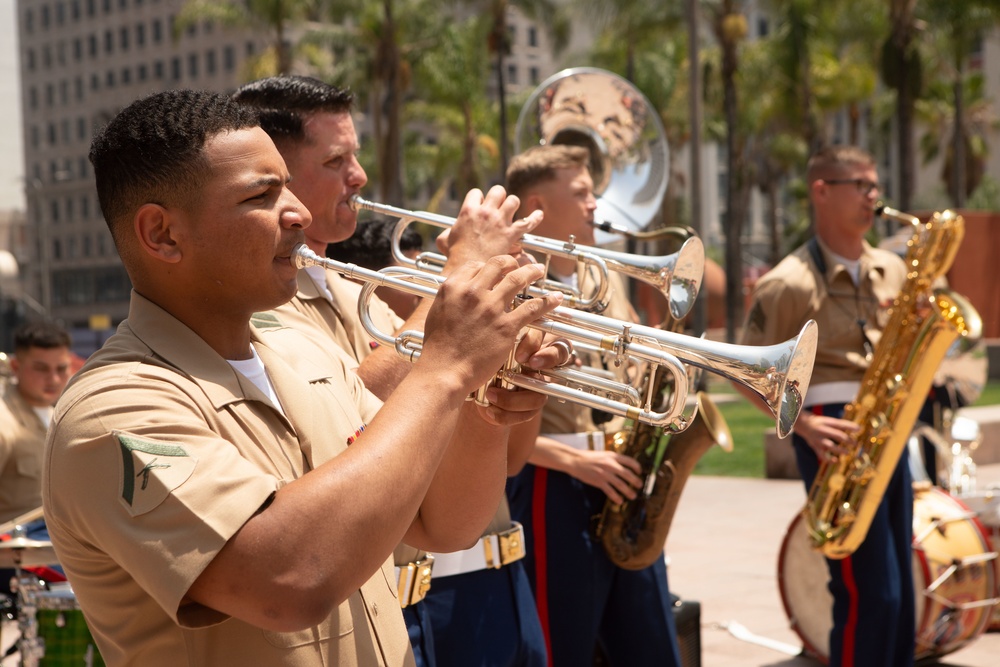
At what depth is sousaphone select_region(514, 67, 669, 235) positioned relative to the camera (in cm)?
517

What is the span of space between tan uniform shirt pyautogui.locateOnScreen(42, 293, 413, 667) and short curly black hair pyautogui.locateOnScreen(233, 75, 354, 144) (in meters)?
1.29

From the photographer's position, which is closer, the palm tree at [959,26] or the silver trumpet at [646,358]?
the silver trumpet at [646,358]

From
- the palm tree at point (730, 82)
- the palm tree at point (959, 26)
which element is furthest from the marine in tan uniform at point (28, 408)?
the palm tree at point (959, 26)

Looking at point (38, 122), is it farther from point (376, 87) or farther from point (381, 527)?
point (381, 527)

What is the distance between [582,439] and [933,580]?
6.87 feet

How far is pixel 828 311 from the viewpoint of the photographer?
5145mm

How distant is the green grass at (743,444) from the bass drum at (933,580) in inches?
114

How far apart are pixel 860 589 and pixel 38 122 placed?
315 feet

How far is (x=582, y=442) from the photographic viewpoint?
4254 millimetres

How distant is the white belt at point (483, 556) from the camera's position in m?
3.29

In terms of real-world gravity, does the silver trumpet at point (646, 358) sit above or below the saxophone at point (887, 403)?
above

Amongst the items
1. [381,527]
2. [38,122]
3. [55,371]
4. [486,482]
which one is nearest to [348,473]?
[381,527]

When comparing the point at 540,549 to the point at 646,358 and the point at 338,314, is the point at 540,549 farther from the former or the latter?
the point at 646,358

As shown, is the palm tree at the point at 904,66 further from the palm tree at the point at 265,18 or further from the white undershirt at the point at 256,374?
the white undershirt at the point at 256,374
